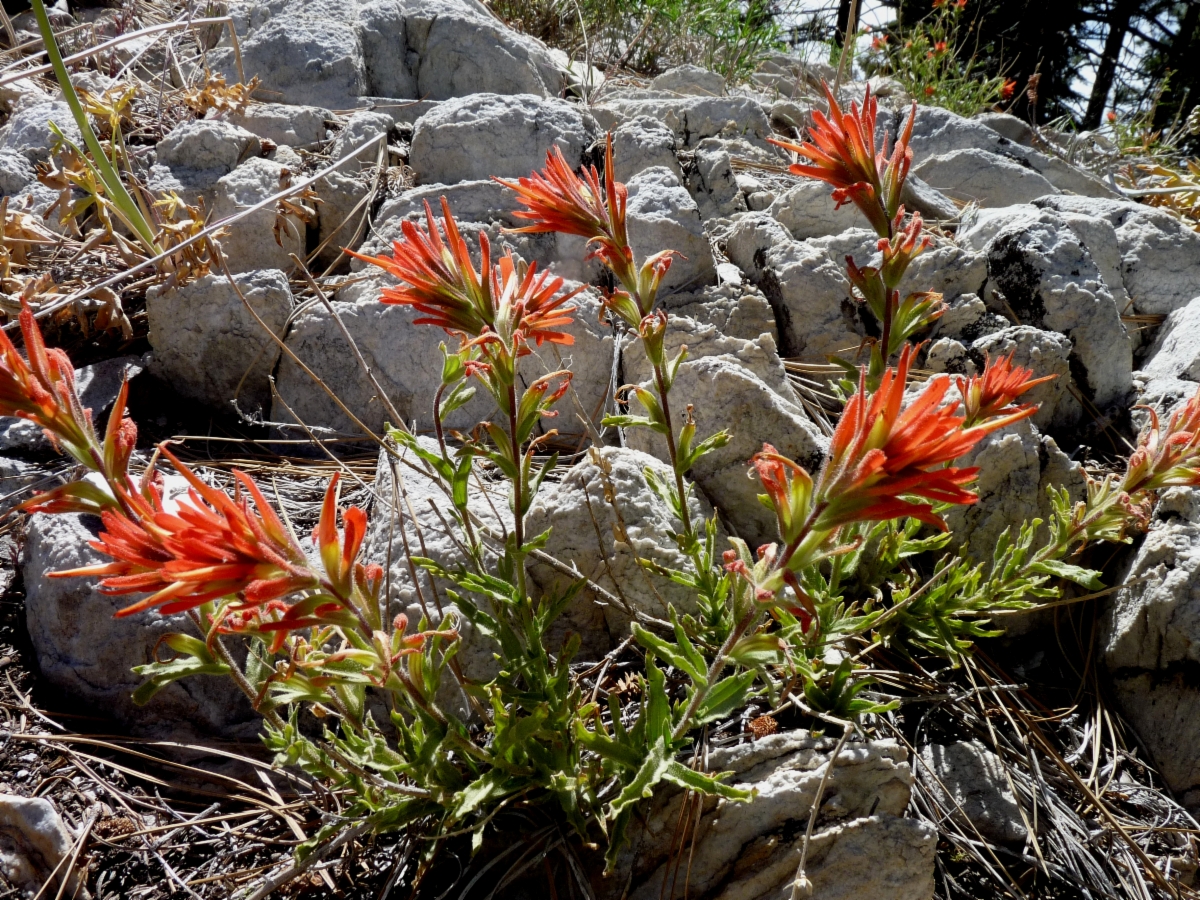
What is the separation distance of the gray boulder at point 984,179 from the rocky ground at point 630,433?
20 mm

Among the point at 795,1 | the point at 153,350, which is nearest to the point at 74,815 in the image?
the point at 153,350

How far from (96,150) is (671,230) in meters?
2.07

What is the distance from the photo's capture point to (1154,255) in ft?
11.3

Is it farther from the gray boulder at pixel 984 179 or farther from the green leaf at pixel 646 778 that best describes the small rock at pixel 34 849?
the gray boulder at pixel 984 179

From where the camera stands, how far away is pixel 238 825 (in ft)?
6.14

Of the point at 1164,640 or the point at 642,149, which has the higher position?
the point at 642,149

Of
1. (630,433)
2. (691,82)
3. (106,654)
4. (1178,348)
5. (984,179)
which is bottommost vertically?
(106,654)

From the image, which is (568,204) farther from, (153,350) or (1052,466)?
(153,350)

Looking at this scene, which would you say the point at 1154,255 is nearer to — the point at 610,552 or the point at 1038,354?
the point at 1038,354

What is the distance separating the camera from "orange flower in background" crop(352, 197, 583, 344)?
1569 millimetres

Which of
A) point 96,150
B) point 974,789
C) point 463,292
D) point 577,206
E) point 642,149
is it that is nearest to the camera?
point 463,292

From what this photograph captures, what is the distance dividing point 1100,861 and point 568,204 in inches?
79.7

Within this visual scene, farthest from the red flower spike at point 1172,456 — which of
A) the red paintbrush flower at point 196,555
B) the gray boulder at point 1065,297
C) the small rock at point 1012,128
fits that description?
the small rock at point 1012,128

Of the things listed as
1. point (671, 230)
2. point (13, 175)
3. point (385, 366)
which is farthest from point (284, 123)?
point (671, 230)
